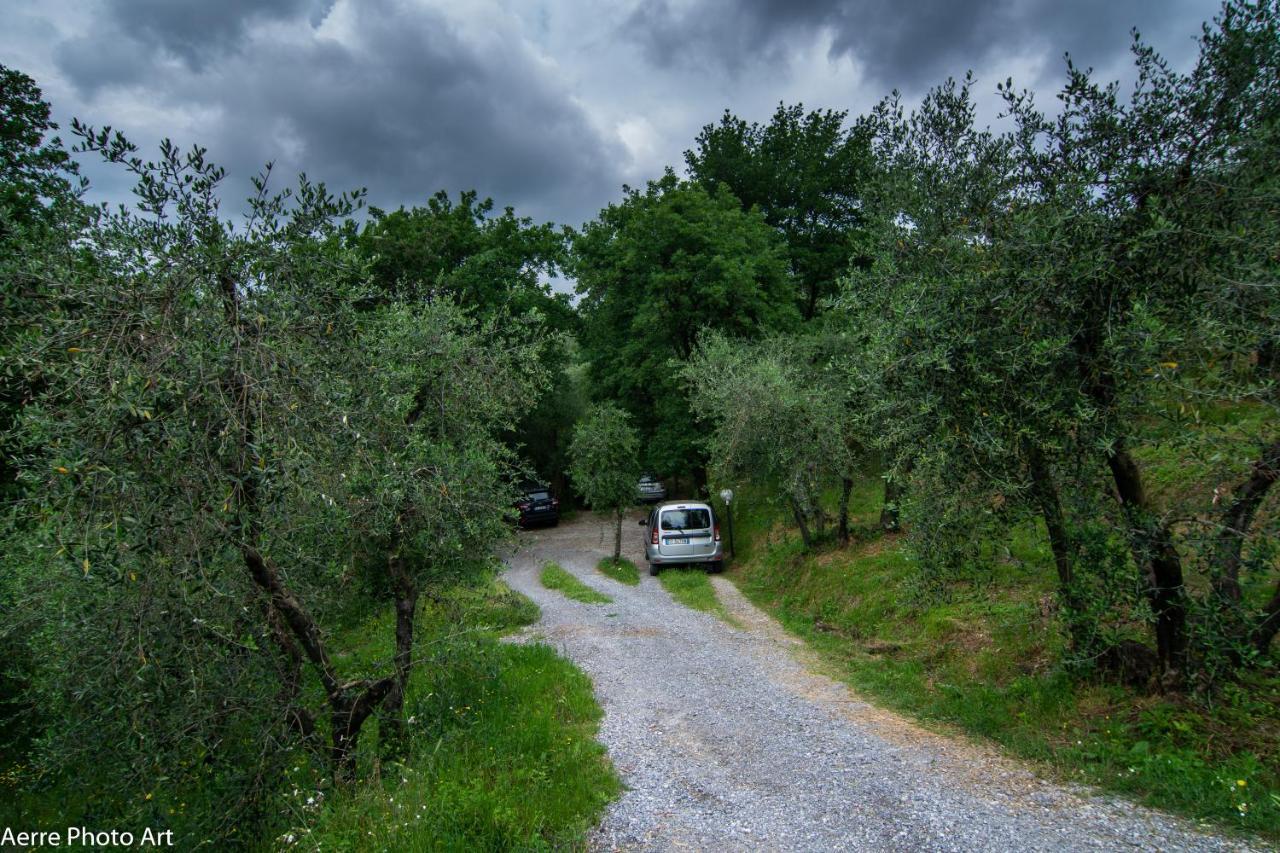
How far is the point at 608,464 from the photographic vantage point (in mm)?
20234

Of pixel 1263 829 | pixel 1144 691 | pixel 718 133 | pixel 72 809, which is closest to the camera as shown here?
pixel 1263 829

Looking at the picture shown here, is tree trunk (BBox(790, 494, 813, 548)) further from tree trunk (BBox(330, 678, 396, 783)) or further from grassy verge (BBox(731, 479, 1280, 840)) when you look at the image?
tree trunk (BBox(330, 678, 396, 783))

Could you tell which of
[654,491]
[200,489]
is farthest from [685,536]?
[654,491]

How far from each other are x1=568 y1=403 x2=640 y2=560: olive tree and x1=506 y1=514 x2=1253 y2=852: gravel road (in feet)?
33.4

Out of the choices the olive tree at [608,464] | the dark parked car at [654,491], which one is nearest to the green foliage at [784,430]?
the olive tree at [608,464]

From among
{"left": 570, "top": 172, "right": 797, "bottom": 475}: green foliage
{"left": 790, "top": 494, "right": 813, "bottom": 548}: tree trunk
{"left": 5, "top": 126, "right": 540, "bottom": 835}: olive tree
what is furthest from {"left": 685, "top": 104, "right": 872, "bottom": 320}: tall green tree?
{"left": 5, "top": 126, "right": 540, "bottom": 835}: olive tree

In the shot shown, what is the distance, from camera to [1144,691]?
609 centimetres

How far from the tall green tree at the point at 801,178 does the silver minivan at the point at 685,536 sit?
52.1 feet

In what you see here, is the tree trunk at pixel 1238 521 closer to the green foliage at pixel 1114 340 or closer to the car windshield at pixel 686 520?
the green foliage at pixel 1114 340

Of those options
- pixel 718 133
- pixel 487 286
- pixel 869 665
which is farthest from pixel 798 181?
pixel 869 665

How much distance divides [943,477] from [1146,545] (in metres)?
1.64

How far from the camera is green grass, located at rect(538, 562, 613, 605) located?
14.8 m

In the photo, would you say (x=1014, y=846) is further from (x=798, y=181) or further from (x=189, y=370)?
(x=798, y=181)

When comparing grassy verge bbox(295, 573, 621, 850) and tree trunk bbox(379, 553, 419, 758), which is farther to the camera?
tree trunk bbox(379, 553, 419, 758)
